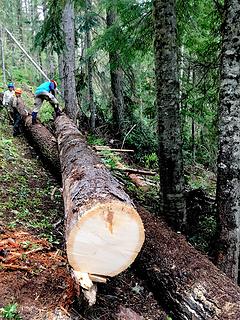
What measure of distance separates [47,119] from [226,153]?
10246 mm

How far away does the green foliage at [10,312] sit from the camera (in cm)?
382

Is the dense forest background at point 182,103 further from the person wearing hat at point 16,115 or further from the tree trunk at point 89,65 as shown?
the person wearing hat at point 16,115

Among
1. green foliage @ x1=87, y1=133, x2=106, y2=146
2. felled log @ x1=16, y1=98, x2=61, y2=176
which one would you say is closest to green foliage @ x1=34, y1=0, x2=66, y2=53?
felled log @ x1=16, y1=98, x2=61, y2=176

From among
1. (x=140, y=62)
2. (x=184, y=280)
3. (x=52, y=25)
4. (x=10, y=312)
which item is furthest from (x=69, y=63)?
(x=10, y=312)

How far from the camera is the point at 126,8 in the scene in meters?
8.21

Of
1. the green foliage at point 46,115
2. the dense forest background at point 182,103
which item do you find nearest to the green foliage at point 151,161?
the dense forest background at point 182,103

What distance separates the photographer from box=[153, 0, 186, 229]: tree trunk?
630 cm

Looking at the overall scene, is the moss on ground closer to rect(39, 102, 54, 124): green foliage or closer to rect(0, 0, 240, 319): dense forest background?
rect(0, 0, 240, 319): dense forest background

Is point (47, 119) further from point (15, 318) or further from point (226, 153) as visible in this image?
point (15, 318)

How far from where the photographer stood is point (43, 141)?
35.3 feet

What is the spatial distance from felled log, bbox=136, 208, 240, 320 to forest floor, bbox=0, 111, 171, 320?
26 centimetres

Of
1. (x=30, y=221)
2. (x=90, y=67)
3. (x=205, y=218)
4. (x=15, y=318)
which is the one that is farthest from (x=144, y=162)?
(x=15, y=318)

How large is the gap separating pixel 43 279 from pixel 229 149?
3.49 meters

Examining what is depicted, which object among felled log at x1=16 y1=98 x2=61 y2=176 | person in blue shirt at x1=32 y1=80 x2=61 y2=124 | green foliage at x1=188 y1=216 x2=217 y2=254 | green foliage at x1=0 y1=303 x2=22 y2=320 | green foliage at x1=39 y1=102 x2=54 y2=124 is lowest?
green foliage at x1=188 y1=216 x2=217 y2=254
